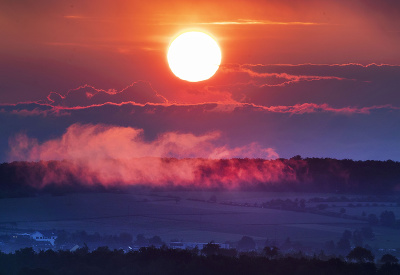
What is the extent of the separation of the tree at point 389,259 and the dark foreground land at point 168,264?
1.07 m

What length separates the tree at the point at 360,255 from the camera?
28.8 metres

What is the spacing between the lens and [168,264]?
27094mm

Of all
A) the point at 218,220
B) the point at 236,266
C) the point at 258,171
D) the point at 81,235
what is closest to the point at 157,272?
the point at 236,266

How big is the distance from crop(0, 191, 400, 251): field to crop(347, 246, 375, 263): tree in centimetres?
295

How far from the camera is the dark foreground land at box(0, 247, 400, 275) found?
26.1 m

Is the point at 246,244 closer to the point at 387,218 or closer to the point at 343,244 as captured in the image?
the point at 343,244

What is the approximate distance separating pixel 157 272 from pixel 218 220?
11.6 m

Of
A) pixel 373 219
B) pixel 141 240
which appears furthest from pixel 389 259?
pixel 141 240

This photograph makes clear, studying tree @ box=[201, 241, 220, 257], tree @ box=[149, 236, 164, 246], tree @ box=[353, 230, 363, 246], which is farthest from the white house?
tree @ box=[353, 230, 363, 246]

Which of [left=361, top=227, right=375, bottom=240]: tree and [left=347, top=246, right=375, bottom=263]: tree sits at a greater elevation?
[left=361, top=227, right=375, bottom=240]: tree

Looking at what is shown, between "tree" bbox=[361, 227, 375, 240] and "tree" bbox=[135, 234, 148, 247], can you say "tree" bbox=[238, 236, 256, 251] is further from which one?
"tree" bbox=[361, 227, 375, 240]

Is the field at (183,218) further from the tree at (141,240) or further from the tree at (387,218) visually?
the tree at (387,218)

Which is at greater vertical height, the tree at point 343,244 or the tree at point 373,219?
the tree at point 373,219

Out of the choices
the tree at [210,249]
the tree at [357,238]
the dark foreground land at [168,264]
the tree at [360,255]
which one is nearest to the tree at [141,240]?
the tree at [210,249]
